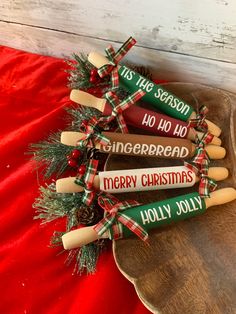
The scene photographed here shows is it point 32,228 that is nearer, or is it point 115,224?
point 115,224

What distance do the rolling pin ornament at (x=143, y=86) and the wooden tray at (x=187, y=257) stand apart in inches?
2.9

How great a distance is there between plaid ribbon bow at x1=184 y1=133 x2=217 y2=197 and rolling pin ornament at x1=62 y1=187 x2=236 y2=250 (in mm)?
14

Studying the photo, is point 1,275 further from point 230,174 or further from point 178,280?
point 230,174

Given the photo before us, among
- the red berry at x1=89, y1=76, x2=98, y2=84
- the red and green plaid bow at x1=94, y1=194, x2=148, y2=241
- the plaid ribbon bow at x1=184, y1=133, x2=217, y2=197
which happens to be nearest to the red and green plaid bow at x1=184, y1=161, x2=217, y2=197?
the plaid ribbon bow at x1=184, y1=133, x2=217, y2=197

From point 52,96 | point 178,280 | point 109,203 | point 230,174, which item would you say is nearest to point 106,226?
point 109,203

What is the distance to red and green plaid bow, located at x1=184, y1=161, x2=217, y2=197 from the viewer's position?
0.69m

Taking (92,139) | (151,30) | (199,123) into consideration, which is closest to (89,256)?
(92,139)

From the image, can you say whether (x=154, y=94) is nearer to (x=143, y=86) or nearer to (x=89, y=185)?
(x=143, y=86)

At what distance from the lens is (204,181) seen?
696 millimetres

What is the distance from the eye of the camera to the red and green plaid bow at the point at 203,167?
2.27ft

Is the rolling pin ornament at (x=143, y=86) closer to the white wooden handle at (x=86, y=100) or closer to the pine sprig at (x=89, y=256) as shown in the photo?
the white wooden handle at (x=86, y=100)

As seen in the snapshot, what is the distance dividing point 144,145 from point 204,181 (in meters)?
0.12

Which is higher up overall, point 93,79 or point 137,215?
point 93,79

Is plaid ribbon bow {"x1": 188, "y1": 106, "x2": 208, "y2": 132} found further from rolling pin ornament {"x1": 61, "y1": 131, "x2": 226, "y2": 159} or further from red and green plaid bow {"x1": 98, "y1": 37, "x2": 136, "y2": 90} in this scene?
red and green plaid bow {"x1": 98, "y1": 37, "x2": 136, "y2": 90}
